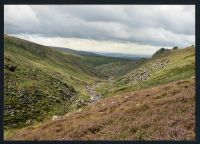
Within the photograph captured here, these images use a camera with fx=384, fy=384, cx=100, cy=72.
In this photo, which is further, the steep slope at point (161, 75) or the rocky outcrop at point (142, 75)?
the rocky outcrop at point (142, 75)

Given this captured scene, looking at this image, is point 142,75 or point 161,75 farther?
point 142,75

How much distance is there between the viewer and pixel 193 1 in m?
12.9

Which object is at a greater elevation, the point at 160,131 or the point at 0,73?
the point at 0,73

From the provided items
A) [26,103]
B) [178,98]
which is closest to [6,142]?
[178,98]

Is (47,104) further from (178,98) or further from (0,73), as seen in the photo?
(0,73)

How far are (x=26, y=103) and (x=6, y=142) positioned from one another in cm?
4024

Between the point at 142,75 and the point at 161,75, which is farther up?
the point at 161,75

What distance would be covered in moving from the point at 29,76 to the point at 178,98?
5418 centimetres

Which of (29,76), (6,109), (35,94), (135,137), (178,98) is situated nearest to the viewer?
(135,137)

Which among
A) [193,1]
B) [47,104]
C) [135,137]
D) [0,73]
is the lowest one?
[47,104]

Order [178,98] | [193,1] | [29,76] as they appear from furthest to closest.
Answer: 1. [29,76]
2. [178,98]
3. [193,1]

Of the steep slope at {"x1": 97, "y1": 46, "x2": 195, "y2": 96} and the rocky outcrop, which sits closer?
the steep slope at {"x1": 97, "y1": 46, "x2": 195, "y2": 96}

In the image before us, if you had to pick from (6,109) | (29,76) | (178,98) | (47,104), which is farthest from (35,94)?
(178,98)

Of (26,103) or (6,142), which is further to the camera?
(26,103)
